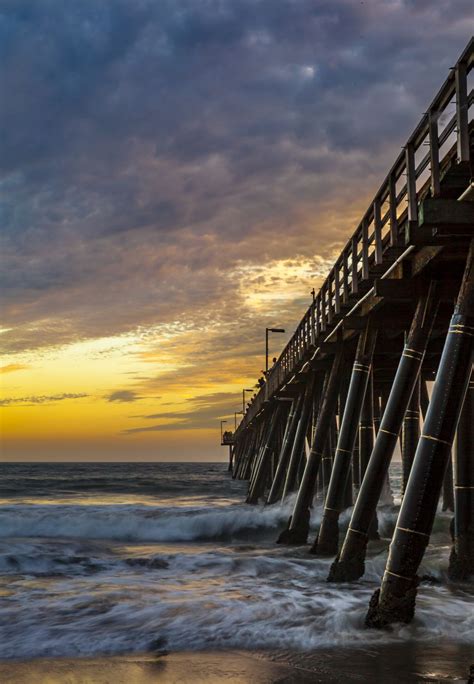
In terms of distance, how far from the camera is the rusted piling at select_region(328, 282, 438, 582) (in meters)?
10.2

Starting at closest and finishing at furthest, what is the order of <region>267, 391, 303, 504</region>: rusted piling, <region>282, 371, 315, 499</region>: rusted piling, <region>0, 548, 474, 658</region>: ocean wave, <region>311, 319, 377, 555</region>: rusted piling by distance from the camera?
<region>0, 548, 474, 658</region>: ocean wave < <region>311, 319, 377, 555</region>: rusted piling < <region>282, 371, 315, 499</region>: rusted piling < <region>267, 391, 303, 504</region>: rusted piling

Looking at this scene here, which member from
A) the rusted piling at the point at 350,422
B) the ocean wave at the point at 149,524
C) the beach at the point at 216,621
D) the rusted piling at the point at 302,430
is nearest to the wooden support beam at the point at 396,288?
the rusted piling at the point at 350,422

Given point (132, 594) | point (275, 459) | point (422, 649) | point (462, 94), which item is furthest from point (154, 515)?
point (462, 94)

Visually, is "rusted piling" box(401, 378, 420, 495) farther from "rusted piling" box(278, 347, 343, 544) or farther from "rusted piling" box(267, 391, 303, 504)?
"rusted piling" box(267, 391, 303, 504)

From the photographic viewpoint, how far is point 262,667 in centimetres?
747

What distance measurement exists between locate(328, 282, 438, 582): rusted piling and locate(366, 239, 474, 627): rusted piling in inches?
73.5

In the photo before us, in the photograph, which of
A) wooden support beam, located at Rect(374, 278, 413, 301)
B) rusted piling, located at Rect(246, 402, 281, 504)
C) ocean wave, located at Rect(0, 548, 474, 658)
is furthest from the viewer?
rusted piling, located at Rect(246, 402, 281, 504)

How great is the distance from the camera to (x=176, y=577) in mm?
13953

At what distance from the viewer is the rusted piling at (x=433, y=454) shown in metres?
8.08

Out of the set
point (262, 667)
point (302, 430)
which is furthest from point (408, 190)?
point (302, 430)

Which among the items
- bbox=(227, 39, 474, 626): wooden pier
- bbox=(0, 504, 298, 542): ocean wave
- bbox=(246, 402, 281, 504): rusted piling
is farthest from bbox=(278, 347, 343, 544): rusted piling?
bbox=(246, 402, 281, 504): rusted piling

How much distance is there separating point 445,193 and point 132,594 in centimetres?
806

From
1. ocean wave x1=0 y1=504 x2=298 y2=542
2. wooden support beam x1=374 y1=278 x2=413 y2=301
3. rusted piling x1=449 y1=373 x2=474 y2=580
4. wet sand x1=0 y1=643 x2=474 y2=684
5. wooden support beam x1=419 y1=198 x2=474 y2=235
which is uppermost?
wooden support beam x1=419 y1=198 x2=474 y2=235

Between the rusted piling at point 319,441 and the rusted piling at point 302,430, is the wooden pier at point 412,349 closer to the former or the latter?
the rusted piling at point 319,441
